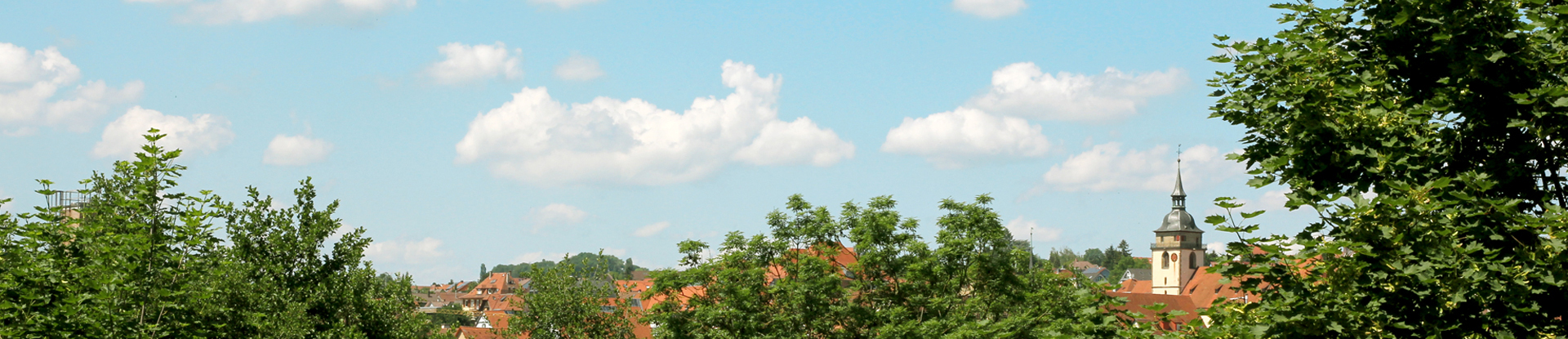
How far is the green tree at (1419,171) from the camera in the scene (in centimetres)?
804

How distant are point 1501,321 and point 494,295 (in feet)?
550

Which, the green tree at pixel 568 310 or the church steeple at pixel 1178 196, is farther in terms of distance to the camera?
the church steeple at pixel 1178 196

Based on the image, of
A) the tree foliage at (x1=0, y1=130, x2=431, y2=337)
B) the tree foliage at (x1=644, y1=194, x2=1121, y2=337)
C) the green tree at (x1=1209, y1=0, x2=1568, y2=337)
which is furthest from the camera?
the tree foliage at (x1=644, y1=194, x2=1121, y2=337)

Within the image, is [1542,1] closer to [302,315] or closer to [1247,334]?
[1247,334]

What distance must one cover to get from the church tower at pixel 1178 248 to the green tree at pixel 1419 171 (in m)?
109

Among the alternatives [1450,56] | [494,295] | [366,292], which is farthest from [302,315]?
[494,295]

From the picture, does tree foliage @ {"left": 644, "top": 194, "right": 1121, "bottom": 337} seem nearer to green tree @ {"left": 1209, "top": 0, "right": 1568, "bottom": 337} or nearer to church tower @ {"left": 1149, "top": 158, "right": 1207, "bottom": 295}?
green tree @ {"left": 1209, "top": 0, "right": 1568, "bottom": 337}

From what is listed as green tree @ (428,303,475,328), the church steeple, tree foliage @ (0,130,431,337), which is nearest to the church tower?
the church steeple

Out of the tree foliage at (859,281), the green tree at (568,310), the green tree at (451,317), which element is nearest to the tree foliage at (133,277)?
the tree foliage at (859,281)

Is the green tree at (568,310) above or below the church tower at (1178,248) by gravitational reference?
below

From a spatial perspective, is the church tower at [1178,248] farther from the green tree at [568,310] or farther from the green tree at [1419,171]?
the green tree at [1419,171]

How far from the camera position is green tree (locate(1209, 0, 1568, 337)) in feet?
26.4

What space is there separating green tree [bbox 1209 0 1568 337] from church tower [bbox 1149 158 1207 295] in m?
109

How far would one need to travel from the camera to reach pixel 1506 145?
8.82m
